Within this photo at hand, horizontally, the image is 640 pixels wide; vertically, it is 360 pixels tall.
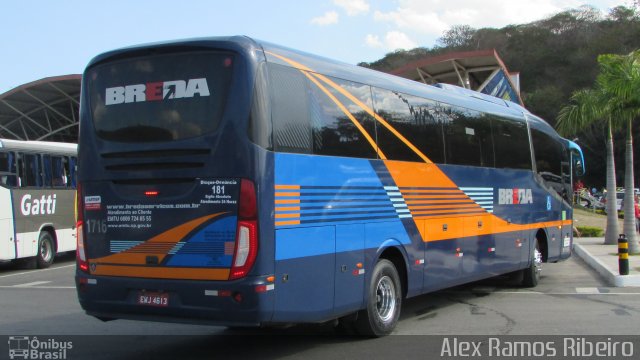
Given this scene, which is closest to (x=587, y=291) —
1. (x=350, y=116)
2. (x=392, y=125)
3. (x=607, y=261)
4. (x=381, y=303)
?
(x=607, y=261)

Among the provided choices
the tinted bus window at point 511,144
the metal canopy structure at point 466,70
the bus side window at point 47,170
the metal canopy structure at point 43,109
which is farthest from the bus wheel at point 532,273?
the metal canopy structure at point 43,109

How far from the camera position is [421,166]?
927 centimetres

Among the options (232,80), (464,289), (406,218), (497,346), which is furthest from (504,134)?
(232,80)

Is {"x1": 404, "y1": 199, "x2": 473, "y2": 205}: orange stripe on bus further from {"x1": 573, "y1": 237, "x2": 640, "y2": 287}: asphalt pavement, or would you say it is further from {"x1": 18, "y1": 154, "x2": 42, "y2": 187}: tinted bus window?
{"x1": 18, "y1": 154, "x2": 42, "y2": 187}: tinted bus window

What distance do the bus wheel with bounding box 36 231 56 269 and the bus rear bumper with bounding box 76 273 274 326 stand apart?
12.6 m

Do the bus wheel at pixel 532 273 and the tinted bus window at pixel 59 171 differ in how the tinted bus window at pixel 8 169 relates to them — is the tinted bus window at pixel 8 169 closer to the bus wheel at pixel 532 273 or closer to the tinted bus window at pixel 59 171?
the tinted bus window at pixel 59 171

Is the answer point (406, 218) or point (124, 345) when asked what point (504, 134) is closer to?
point (406, 218)

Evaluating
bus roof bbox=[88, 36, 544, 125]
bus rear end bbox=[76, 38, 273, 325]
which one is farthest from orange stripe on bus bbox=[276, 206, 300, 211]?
bus roof bbox=[88, 36, 544, 125]

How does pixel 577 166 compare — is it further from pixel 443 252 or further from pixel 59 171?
pixel 59 171

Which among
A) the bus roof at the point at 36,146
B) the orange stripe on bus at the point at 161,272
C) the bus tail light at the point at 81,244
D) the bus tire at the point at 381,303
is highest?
the bus roof at the point at 36,146

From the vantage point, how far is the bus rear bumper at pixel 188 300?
6.18 m

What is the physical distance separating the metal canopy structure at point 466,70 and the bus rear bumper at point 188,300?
106 ft

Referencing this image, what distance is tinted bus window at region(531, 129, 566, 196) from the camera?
13539 millimetres

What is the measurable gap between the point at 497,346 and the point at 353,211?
2.33 meters
